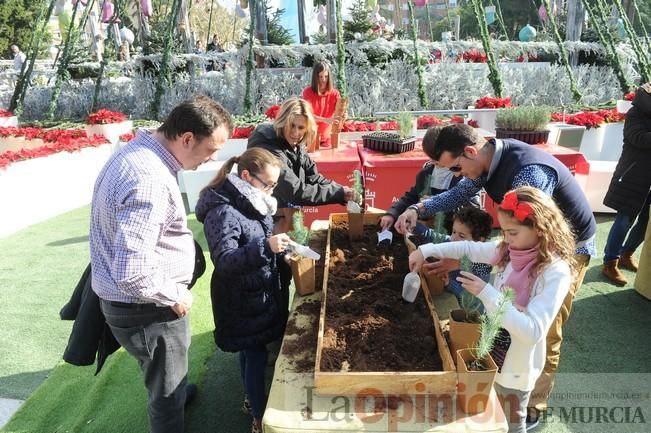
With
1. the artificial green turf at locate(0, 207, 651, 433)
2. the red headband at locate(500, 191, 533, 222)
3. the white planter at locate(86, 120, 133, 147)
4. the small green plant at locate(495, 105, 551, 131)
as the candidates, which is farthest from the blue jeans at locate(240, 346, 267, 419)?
the white planter at locate(86, 120, 133, 147)

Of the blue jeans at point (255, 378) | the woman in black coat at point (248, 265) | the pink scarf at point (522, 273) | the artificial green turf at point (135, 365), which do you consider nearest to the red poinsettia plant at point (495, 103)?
the artificial green turf at point (135, 365)

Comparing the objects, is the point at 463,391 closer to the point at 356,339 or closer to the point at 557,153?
the point at 356,339

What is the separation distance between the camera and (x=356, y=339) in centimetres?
172

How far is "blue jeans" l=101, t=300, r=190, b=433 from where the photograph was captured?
170 cm

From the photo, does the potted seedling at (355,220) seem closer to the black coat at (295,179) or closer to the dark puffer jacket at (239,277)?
the black coat at (295,179)

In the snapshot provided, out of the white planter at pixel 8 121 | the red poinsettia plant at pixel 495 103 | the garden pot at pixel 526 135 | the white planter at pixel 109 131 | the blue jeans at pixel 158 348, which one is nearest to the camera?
the blue jeans at pixel 158 348

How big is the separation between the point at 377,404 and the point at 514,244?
83 centimetres

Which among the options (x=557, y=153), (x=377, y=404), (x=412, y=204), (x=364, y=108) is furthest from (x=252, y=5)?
(x=377, y=404)

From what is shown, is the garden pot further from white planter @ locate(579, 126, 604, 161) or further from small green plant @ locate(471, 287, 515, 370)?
small green plant @ locate(471, 287, 515, 370)

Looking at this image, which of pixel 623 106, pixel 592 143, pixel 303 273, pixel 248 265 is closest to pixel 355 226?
pixel 303 273

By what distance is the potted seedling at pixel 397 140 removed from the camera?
4664 millimetres

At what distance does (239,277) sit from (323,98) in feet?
12.0

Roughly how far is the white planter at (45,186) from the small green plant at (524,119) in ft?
19.3

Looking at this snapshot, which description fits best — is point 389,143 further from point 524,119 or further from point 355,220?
point 355,220
